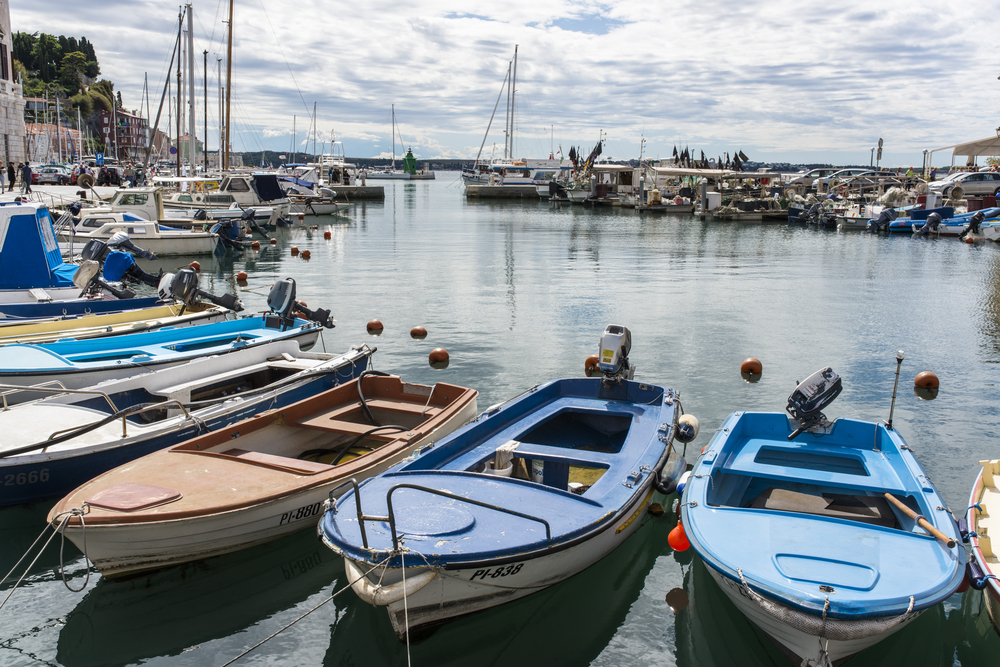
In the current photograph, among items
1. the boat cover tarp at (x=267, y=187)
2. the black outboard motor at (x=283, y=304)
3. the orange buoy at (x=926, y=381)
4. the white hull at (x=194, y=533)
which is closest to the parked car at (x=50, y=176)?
the boat cover tarp at (x=267, y=187)

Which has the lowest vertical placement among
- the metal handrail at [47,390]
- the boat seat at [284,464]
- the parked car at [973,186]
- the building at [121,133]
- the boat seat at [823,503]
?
the boat seat at [823,503]

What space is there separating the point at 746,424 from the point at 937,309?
15.4 meters

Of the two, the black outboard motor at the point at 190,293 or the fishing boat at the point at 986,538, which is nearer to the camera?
the fishing boat at the point at 986,538

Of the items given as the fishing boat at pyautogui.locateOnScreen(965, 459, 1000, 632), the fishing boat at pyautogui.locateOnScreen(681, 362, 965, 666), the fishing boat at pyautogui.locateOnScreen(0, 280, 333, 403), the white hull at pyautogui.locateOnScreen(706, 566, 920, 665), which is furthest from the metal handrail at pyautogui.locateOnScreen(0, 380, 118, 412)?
the fishing boat at pyautogui.locateOnScreen(965, 459, 1000, 632)

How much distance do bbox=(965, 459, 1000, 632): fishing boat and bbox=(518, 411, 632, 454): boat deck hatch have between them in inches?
138

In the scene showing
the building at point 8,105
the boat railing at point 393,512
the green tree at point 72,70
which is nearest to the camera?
the boat railing at point 393,512

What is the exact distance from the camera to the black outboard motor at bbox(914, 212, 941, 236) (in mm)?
42406

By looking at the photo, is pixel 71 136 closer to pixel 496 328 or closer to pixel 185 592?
pixel 496 328

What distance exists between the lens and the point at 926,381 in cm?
1207

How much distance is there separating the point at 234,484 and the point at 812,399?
5785 millimetres

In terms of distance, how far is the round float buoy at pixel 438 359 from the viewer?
43.2ft

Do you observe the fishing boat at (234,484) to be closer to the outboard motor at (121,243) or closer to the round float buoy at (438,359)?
the round float buoy at (438,359)

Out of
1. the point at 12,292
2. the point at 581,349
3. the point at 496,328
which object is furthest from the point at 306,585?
the point at 12,292

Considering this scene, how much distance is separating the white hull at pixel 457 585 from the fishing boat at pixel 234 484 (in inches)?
45.0
